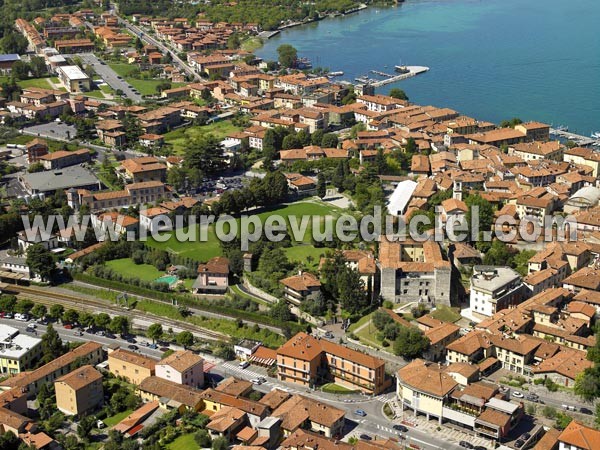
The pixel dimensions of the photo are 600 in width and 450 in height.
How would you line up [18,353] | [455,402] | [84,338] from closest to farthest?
[455,402] < [18,353] < [84,338]

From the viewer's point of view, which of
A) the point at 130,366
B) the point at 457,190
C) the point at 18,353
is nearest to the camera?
the point at 130,366

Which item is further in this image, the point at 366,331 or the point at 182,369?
the point at 366,331

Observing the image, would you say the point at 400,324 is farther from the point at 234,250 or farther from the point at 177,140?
the point at 177,140

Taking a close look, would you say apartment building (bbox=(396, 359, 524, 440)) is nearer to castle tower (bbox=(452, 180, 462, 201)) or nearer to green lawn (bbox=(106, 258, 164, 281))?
green lawn (bbox=(106, 258, 164, 281))

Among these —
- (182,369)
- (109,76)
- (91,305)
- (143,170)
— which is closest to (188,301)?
(91,305)

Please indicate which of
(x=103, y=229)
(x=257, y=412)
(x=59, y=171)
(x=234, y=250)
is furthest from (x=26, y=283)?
(x=257, y=412)

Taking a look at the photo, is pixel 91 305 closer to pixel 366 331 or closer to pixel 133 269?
pixel 133 269
